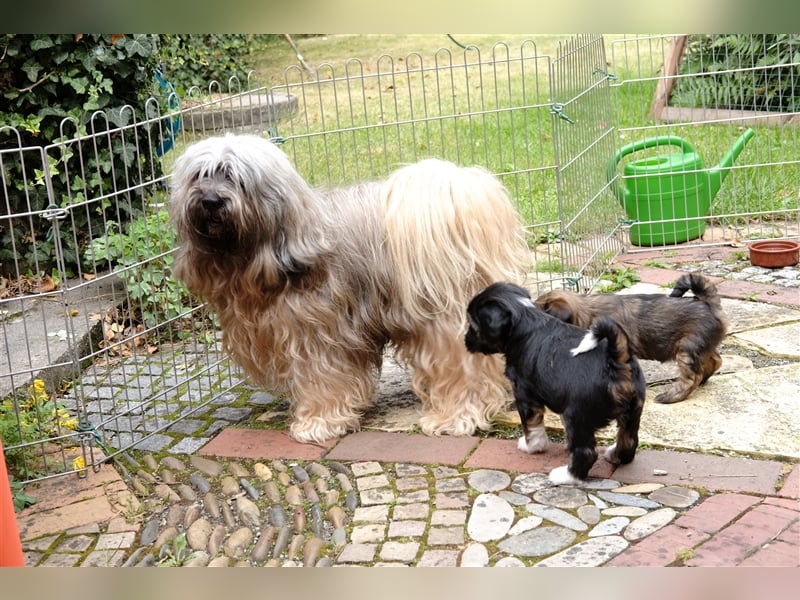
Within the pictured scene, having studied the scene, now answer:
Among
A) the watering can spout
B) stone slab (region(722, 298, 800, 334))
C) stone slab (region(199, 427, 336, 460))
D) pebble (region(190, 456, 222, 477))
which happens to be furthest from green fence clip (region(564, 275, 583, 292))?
pebble (region(190, 456, 222, 477))

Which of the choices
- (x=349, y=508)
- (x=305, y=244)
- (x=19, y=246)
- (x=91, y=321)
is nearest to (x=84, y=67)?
(x=19, y=246)

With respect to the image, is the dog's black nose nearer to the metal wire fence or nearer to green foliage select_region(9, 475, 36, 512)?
the metal wire fence

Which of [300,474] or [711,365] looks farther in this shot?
[711,365]

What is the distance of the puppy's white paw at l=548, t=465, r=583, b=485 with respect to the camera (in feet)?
11.8

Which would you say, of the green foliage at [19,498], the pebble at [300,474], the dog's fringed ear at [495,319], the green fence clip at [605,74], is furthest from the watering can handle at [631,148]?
the green foliage at [19,498]

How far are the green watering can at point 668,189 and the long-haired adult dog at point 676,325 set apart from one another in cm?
226

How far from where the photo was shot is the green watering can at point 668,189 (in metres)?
6.43

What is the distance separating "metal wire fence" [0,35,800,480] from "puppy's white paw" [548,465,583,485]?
1703 mm

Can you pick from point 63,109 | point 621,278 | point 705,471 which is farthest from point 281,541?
point 63,109

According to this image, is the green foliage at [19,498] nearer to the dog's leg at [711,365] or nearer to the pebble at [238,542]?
the pebble at [238,542]

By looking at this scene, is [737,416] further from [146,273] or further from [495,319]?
[146,273]

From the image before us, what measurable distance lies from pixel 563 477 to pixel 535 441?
→ 0.88 ft

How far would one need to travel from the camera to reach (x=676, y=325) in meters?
4.19

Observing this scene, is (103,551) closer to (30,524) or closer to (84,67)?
(30,524)
